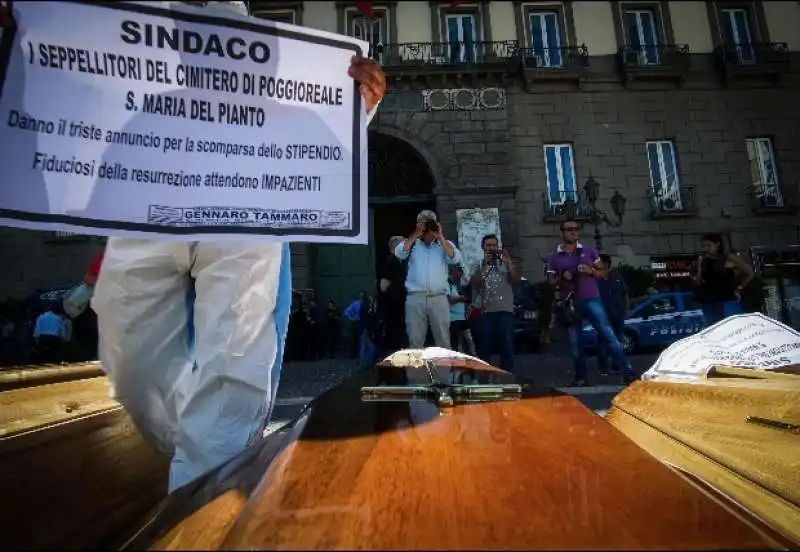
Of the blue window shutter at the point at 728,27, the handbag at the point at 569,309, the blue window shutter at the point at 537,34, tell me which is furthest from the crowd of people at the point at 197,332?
the blue window shutter at the point at 728,27

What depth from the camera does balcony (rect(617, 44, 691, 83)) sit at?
14.8 m

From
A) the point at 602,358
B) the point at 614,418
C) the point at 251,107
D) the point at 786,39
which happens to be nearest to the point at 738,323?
the point at 614,418

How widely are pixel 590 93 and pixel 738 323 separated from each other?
14620mm

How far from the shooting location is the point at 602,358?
620 centimetres

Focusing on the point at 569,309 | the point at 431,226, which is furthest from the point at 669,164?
the point at 431,226

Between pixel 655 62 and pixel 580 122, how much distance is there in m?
3.13

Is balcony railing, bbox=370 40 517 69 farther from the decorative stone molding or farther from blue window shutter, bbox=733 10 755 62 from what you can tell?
blue window shutter, bbox=733 10 755 62

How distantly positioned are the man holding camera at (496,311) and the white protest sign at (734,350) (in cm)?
291

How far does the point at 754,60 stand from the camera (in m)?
15.1

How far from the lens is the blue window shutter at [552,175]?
14430 mm

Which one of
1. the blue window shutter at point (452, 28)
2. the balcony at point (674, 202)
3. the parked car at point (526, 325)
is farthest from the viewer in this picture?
the blue window shutter at point (452, 28)

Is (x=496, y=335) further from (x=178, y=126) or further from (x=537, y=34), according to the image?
(x=537, y=34)

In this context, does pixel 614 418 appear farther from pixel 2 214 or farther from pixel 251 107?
pixel 2 214

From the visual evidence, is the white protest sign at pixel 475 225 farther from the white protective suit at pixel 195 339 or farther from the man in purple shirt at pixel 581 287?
the white protective suit at pixel 195 339
